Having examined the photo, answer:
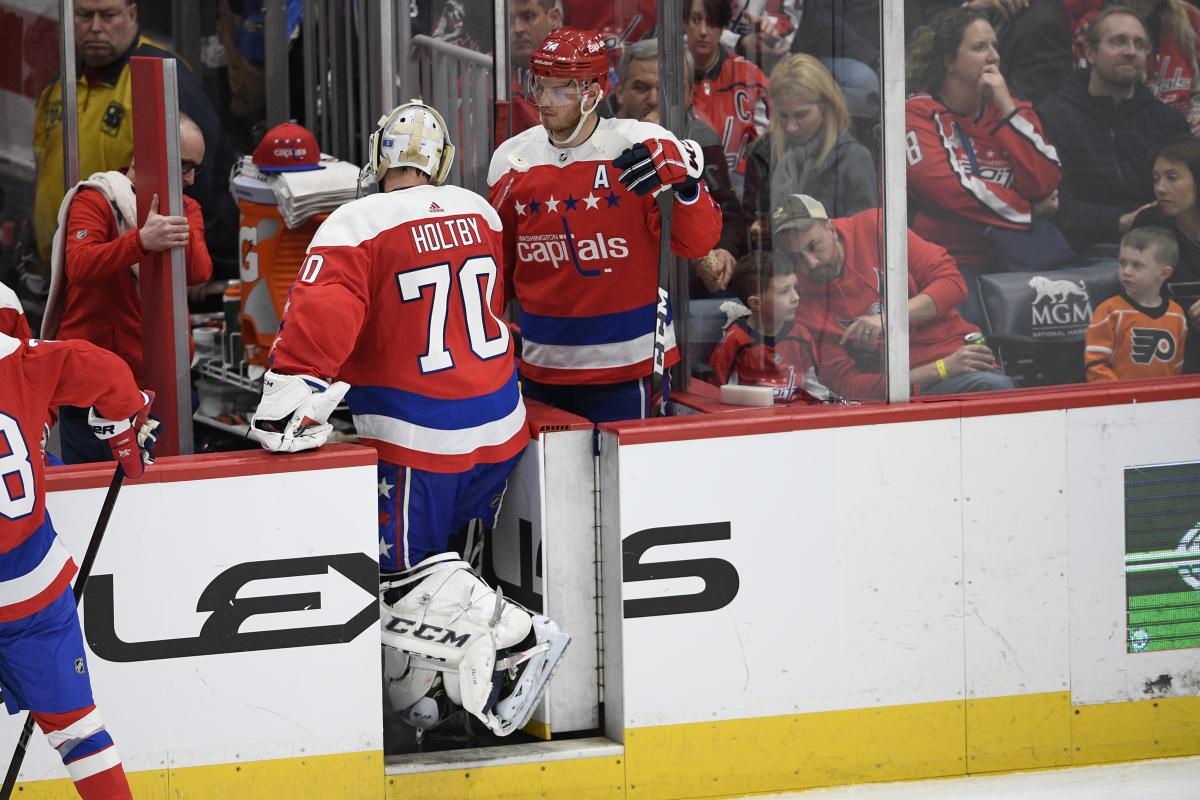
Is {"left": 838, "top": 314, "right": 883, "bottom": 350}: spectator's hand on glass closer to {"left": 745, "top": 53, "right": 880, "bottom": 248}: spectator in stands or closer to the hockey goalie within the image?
{"left": 745, "top": 53, "right": 880, "bottom": 248}: spectator in stands

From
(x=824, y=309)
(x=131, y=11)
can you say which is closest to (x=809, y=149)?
(x=824, y=309)

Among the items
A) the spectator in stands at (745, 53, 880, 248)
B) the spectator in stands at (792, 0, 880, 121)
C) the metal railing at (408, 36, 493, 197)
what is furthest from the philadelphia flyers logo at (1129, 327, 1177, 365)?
the metal railing at (408, 36, 493, 197)

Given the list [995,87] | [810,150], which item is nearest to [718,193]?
[810,150]

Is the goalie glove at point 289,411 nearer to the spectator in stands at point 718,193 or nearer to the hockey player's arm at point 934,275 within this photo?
the spectator in stands at point 718,193

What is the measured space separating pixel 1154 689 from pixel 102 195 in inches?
110

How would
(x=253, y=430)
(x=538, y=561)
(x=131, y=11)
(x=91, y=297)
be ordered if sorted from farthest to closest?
(x=131, y=11) → (x=91, y=297) → (x=538, y=561) → (x=253, y=430)

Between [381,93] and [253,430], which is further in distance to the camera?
[381,93]

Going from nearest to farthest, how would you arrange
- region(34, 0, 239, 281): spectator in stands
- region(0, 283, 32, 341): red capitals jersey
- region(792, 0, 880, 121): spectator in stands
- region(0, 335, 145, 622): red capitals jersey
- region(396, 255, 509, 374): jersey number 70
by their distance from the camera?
region(0, 335, 145, 622): red capitals jersey, region(0, 283, 32, 341): red capitals jersey, region(396, 255, 509, 374): jersey number 70, region(792, 0, 880, 121): spectator in stands, region(34, 0, 239, 281): spectator in stands

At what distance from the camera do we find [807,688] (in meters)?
3.71

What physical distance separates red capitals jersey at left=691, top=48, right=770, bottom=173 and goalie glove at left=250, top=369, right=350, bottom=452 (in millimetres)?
1316

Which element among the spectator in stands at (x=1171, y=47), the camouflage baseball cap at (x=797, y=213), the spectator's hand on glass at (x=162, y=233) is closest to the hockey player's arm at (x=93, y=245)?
the spectator's hand on glass at (x=162, y=233)

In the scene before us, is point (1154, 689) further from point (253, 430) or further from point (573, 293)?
point (253, 430)

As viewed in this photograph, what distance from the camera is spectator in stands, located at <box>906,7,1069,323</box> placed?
386 cm

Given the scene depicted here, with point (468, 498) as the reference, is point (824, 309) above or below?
above
